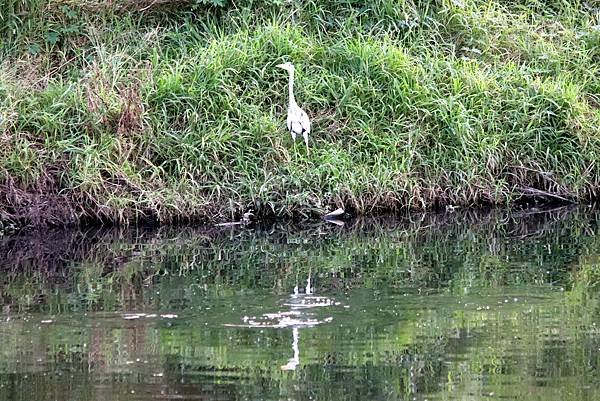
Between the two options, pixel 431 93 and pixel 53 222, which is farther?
pixel 431 93

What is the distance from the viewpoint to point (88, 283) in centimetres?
831

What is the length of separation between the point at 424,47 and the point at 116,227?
3749mm

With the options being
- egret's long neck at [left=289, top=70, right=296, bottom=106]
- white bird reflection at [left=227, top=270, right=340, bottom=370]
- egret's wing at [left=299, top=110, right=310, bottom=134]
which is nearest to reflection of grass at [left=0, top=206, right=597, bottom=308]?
white bird reflection at [left=227, top=270, right=340, bottom=370]

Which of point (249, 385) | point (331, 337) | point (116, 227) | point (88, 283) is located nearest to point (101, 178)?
point (116, 227)

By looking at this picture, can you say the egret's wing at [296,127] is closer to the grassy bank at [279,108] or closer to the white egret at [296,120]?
the white egret at [296,120]

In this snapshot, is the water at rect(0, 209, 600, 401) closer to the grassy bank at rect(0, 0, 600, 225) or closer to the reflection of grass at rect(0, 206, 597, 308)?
the reflection of grass at rect(0, 206, 597, 308)

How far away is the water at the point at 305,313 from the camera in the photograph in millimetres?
5707

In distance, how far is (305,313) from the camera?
712cm

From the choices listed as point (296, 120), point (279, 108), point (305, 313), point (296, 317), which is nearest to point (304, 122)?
point (296, 120)

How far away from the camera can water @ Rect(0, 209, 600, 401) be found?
5.71 m

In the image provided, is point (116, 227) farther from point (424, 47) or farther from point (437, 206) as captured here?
point (424, 47)

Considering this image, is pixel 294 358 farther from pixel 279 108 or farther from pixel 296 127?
pixel 279 108

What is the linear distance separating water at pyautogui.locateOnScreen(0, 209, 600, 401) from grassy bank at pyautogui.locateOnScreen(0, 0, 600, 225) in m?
0.50

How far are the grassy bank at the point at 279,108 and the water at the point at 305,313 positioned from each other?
19.7 inches
